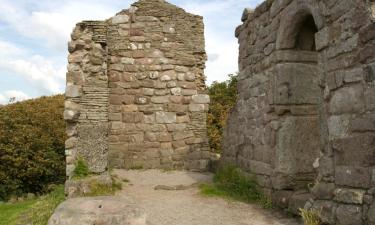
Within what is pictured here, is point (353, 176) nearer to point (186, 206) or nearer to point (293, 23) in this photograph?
point (293, 23)

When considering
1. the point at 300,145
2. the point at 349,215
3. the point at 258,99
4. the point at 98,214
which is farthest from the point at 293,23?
the point at 98,214

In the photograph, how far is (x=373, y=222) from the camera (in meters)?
3.66

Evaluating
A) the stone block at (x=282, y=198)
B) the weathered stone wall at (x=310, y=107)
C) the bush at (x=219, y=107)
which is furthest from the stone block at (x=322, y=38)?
the bush at (x=219, y=107)

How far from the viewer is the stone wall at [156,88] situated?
9.37 meters

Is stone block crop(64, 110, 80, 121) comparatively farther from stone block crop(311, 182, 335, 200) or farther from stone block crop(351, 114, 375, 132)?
stone block crop(351, 114, 375, 132)

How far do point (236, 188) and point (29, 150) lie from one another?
7821 millimetres

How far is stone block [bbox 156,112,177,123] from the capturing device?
9.52m

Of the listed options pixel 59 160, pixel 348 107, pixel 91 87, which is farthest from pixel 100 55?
pixel 59 160

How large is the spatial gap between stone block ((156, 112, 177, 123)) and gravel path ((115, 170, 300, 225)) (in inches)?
65.8

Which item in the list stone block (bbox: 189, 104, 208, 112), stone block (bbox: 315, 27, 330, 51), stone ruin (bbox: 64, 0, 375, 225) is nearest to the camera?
stone ruin (bbox: 64, 0, 375, 225)

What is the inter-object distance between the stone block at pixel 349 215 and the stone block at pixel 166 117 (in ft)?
19.0

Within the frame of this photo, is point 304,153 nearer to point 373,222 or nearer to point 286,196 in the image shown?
point 286,196

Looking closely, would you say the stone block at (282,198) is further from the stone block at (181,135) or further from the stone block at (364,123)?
the stone block at (181,135)

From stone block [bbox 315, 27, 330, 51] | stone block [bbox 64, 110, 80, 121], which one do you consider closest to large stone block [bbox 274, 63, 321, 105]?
stone block [bbox 315, 27, 330, 51]
